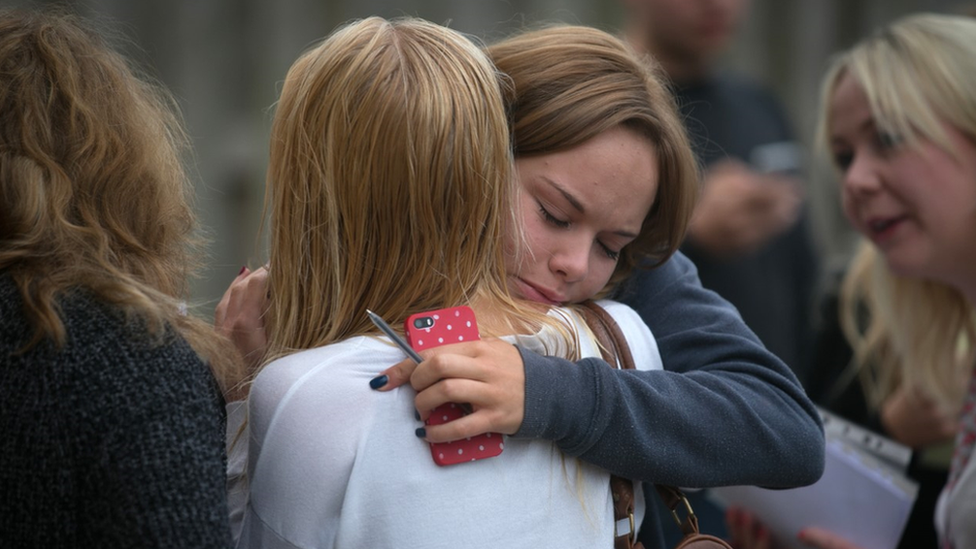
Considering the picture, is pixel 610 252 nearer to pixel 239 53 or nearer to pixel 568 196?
pixel 568 196

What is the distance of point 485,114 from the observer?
1426 mm

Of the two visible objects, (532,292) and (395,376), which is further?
(532,292)

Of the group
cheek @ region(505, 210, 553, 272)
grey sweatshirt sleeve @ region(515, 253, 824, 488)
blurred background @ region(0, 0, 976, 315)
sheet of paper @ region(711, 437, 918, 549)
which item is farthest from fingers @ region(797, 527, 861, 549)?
blurred background @ region(0, 0, 976, 315)

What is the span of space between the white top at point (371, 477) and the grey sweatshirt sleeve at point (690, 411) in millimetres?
74

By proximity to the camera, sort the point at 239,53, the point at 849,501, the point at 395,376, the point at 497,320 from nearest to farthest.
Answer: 1. the point at 395,376
2. the point at 497,320
3. the point at 849,501
4. the point at 239,53

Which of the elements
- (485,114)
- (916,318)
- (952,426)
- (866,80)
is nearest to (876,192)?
(866,80)

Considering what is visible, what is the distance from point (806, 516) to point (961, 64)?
44.2 inches

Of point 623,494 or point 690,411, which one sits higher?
point 690,411

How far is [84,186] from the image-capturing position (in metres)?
1.35

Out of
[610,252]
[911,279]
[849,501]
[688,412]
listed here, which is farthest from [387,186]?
[911,279]

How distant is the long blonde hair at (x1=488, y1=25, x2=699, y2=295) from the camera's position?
59.6 inches

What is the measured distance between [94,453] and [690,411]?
78cm

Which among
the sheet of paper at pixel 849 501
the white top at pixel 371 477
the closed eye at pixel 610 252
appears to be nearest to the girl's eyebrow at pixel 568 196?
the closed eye at pixel 610 252

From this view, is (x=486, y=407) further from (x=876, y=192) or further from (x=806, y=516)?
(x=876, y=192)
